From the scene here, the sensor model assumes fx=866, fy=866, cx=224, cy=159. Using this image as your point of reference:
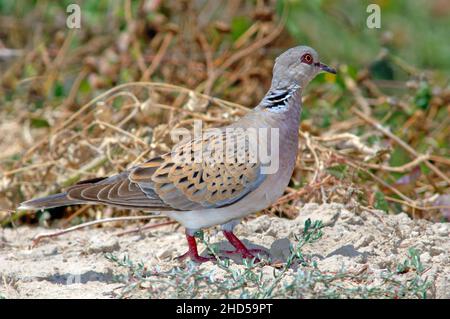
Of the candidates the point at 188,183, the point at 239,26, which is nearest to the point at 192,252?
the point at 188,183

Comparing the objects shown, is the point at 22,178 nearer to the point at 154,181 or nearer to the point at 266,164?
the point at 154,181

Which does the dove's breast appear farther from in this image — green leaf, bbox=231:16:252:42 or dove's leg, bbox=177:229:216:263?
green leaf, bbox=231:16:252:42

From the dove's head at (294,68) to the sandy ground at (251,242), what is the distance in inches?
31.2

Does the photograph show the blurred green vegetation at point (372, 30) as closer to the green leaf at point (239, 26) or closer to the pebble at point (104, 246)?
the green leaf at point (239, 26)

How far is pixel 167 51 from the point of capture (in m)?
7.82

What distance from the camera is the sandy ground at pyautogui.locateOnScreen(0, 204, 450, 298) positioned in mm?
4238

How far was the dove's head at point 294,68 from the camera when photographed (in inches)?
188

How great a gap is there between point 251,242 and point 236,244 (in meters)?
0.24

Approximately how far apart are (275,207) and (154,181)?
3.46 ft

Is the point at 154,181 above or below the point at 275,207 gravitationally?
above

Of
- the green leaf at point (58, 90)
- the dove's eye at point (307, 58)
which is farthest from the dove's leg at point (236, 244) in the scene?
the green leaf at point (58, 90)

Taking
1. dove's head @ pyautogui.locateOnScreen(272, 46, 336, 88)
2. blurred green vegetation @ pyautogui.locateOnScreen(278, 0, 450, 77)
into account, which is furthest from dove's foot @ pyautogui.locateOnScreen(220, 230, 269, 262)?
blurred green vegetation @ pyautogui.locateOnScreen(278, 0, 450, 77)

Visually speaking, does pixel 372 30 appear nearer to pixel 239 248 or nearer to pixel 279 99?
pixel 279 99
